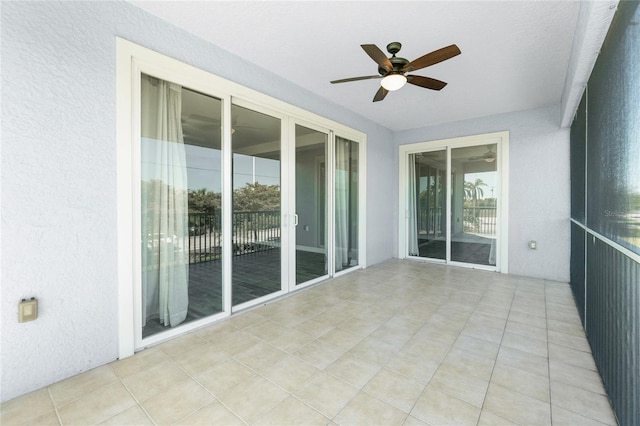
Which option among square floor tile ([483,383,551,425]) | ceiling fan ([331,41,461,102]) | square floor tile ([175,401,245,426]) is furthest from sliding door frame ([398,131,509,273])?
square floor tile ([175,401,245,426])

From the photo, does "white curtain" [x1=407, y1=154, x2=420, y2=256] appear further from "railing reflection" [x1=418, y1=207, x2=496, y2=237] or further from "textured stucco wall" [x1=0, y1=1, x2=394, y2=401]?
"textured stucco wall" [x1=0, y1=1, x2=394, y2=401]

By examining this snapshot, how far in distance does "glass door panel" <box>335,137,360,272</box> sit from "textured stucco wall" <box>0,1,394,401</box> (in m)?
3.04

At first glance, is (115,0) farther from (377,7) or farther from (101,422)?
(101,422)

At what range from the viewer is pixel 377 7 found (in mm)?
2180

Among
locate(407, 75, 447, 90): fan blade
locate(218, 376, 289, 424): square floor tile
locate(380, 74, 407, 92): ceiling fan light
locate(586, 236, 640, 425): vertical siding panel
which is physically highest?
locate(407, 75, 447, 90): fan blade

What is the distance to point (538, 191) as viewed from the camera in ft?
14.2

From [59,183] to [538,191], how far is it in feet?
19.1

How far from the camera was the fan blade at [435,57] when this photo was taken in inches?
83.5

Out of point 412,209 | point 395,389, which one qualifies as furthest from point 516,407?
point 412,209

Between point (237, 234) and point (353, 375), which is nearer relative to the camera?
point (353, 375)

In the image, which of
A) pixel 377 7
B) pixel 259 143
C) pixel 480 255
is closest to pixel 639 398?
pixel 377 7

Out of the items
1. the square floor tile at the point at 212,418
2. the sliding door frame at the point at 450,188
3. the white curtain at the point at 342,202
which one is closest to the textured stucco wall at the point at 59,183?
the square floor tile at the point at 212,418

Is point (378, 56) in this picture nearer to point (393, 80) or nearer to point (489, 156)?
point (393, 80)

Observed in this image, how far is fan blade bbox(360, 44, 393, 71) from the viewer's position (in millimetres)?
2066
